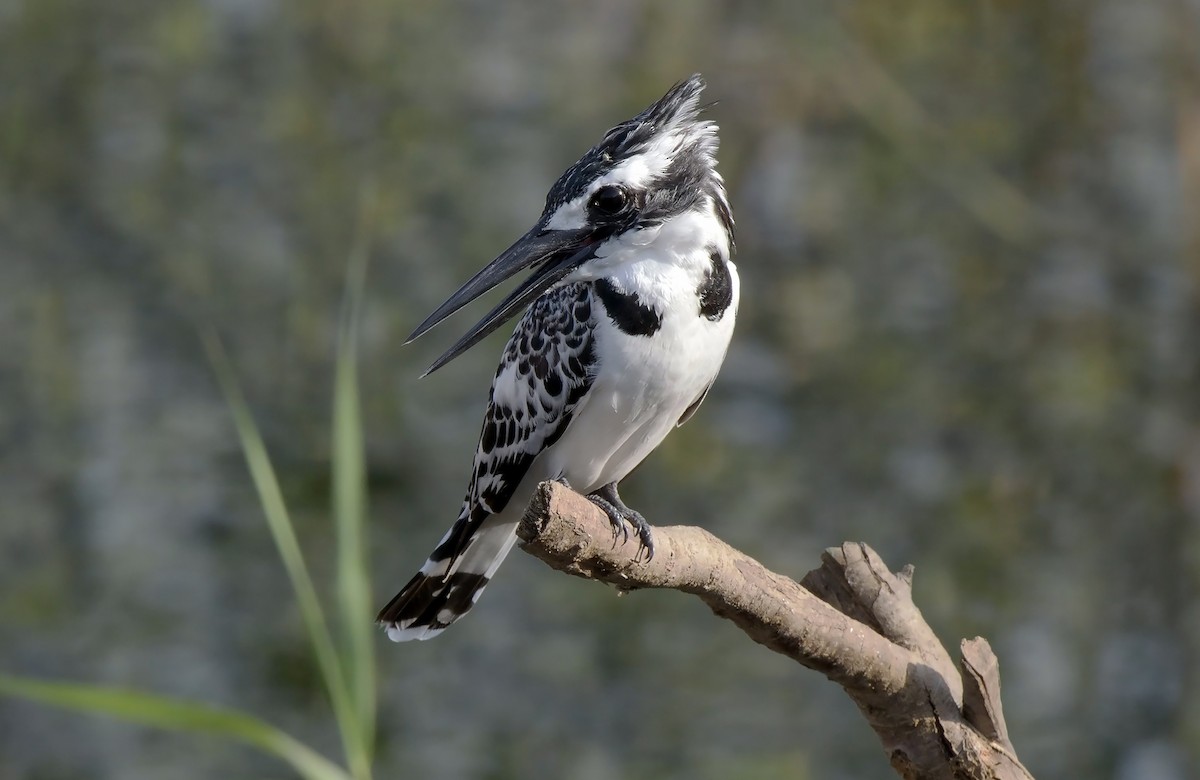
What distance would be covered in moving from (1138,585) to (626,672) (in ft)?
5.22

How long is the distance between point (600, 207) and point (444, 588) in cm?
72

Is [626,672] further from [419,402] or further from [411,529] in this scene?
[419,402]

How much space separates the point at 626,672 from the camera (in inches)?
165

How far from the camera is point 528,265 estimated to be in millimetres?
1803

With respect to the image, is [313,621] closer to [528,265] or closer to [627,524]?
[627,524]

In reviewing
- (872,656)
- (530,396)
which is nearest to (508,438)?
(530,396)

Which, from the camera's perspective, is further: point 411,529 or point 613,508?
point 411,529

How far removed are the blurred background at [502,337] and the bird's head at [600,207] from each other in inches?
88.8

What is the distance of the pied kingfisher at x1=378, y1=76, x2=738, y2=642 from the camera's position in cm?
181

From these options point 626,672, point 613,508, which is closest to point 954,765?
point 613,508

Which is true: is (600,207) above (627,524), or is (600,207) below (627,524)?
above

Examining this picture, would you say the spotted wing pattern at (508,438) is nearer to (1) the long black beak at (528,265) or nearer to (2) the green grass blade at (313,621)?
(1) the long black beak at (528,265)

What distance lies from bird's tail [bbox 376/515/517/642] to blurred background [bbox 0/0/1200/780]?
189 centimetres

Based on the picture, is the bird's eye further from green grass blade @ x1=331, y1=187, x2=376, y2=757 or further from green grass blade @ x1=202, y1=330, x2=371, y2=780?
green grass blade @ x1=202, y1=330, x2=371, y2=780
